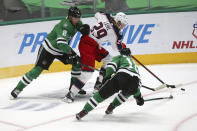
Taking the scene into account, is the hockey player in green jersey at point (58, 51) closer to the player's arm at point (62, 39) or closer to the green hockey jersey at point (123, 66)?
the player's arm at point (62, 39)

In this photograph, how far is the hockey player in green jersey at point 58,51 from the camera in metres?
5.42

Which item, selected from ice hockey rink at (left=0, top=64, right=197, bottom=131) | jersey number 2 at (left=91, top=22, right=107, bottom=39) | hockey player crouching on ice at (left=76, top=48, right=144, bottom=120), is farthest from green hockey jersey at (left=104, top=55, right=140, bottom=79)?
jersey number 2 at (left=91, top=22, right=107, bottom=39)

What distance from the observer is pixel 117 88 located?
4484mm

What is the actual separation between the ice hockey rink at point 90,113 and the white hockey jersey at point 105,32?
0.77m

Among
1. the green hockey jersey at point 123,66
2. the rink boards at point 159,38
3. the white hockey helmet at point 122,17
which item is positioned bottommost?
the rink boards at point 159,38

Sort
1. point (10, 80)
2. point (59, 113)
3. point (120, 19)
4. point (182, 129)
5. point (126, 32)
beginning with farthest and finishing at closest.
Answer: point (126, 32) < point (10, 80) < point (120, 19) < point (59, 113) < point (182, 129)

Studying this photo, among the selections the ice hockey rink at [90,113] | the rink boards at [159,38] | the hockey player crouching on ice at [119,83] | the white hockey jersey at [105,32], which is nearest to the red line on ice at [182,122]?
the ice hockey rink at [90,113]

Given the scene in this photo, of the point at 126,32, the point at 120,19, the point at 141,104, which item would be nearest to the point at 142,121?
the point at 141,104

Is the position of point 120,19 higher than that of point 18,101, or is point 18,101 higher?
point 120,19

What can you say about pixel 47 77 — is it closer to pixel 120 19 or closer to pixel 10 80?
pixel 10 80

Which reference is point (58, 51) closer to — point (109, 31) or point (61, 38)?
point (61, 38)

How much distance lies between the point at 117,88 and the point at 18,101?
1.61 m

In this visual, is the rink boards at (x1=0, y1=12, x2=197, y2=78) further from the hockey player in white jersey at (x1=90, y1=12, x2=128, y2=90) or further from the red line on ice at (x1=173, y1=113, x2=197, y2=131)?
the red line on ice at (x1=173, y1=113, x2=197, y2=131)

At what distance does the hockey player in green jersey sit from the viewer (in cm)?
542
